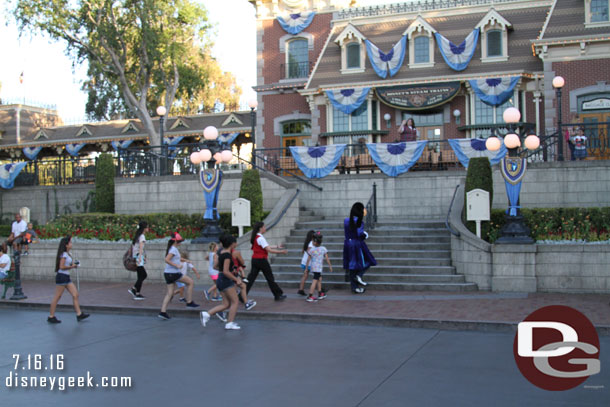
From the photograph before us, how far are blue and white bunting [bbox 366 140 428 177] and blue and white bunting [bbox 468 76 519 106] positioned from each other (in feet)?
20.4

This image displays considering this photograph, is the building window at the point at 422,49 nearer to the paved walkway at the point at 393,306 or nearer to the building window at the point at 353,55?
the building window at the point at 353,55

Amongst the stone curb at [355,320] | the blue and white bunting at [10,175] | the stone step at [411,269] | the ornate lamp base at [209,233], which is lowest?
the stone curb at [355,320]

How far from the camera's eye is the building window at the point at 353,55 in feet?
86.6

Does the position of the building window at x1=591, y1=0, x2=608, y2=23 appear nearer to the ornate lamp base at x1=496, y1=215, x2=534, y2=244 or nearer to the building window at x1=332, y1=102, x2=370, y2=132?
the building window at x1=332, y1=102, x2=370, y2=132

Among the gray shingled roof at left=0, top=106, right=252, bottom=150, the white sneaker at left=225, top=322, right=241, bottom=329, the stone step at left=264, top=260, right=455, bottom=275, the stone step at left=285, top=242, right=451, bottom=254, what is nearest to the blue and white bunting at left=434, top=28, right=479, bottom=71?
the stone step at left=285, top=242, right=451, bottom=254

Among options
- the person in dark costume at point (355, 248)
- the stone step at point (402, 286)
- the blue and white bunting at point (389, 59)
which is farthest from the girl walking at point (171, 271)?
the blue and white bunting at point (389, 59)

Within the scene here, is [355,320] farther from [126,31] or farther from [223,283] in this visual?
[126,31]

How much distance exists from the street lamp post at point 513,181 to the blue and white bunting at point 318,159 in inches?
262

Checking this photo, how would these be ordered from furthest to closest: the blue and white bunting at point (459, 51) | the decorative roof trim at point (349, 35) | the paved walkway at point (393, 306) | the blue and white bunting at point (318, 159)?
the decorative roof trim at point (349, 35) < the blue and white bunting at point (459, 51) < the blue and white bunting at point (318, 159) < the paved walkway at point (393, 306)

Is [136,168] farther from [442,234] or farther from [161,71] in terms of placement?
[161,71]

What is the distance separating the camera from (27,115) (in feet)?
146

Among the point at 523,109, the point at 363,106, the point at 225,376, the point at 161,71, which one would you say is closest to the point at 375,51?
the point at 363,106

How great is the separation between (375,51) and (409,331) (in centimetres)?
1784

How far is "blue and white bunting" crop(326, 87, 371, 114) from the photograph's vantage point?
2550 cm
